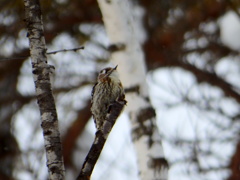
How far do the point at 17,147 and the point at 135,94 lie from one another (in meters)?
2.27

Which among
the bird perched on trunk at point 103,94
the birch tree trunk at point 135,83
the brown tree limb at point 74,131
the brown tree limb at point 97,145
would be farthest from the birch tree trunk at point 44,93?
the brown tree limb at point 74,131

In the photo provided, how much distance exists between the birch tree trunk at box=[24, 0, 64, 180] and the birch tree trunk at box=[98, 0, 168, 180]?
2.07m

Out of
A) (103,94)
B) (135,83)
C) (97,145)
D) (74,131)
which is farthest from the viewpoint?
(74,131)

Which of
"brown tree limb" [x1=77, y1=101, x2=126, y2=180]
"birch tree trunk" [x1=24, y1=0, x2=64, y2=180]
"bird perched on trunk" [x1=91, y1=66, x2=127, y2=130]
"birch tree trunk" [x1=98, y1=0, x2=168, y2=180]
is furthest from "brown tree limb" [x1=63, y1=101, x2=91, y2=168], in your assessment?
"birch tree trunk" [x1=24, y1=0, x2=64, y2=180]

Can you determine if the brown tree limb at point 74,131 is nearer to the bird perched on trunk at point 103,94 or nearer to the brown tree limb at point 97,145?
the bird perched on trunk at point 103,94

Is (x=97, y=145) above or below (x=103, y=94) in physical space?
below

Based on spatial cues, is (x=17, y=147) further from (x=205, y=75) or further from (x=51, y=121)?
(x=51, y=121)

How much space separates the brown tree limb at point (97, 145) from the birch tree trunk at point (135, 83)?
1741mm

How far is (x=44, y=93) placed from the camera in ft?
9.06

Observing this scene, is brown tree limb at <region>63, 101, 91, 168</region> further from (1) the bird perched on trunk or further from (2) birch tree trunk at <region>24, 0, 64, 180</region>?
(2) birch tree trunk at <region>24, 0, 64, 180</region>

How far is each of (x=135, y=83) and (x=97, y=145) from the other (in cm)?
227

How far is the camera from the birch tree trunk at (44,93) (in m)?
2.62

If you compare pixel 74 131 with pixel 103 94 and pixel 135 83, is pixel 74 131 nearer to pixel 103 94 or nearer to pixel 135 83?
pixel 135 83

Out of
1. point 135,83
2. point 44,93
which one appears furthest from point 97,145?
point 135,83
